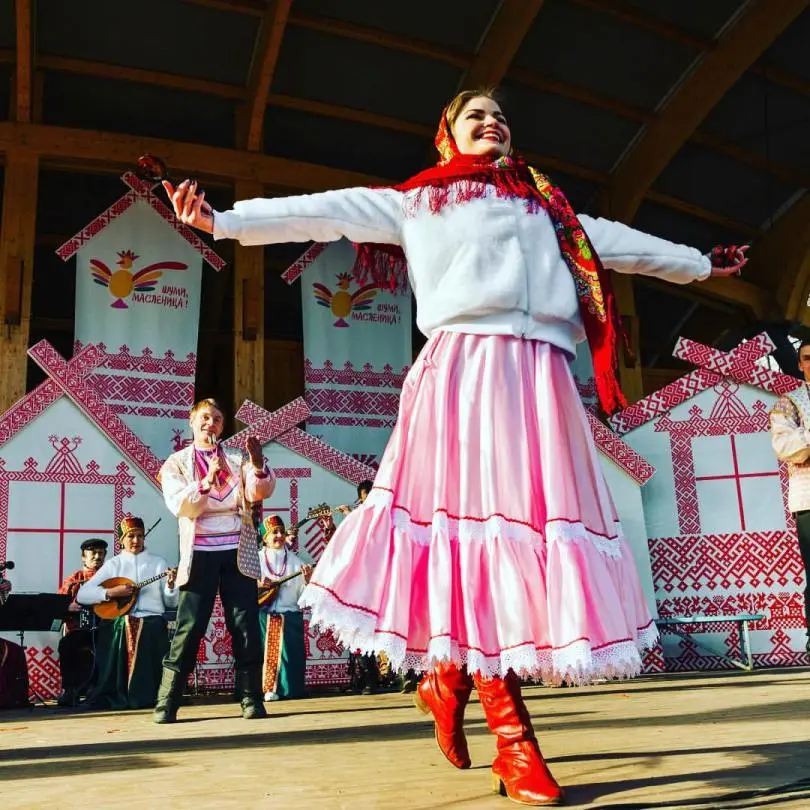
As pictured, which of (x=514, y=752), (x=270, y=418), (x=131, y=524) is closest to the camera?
(x=514, y=752)

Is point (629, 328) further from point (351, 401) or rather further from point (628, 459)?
point (351, 401)

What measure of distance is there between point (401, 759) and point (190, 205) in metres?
1.41

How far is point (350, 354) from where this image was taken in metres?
8.90

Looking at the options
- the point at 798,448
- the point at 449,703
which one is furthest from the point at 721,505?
the point at 449,703

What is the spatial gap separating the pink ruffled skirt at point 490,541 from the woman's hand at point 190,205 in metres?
0.58

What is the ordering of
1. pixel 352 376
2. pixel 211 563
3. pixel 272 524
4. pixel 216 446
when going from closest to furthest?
pixel 211 563
pixel 216 446
pixel 272 524
pixel 352 376

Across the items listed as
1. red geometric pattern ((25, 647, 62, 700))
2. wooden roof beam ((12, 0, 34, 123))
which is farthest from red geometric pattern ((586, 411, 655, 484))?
wooden roof beam ((12, 0, 34, 123))

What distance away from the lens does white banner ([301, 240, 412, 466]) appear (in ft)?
28.5

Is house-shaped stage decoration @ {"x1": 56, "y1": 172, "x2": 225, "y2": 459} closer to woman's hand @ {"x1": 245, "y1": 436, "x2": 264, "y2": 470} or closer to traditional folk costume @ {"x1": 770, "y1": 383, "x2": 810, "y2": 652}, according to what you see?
woman's hand @ {"x1": 245, "y1": 436, "x2": 264, "y2": 470}

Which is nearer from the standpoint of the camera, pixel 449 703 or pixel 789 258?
pixel 449 703

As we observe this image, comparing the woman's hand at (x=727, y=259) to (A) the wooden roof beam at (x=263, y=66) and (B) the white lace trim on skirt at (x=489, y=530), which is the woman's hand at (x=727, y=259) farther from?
(A) the wooden roof beam at (x=263, y=66)

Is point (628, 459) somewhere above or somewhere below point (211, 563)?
above

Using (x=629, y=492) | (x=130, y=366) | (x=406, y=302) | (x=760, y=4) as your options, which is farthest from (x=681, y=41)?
(x=130, y=366)

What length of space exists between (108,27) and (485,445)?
734cm
